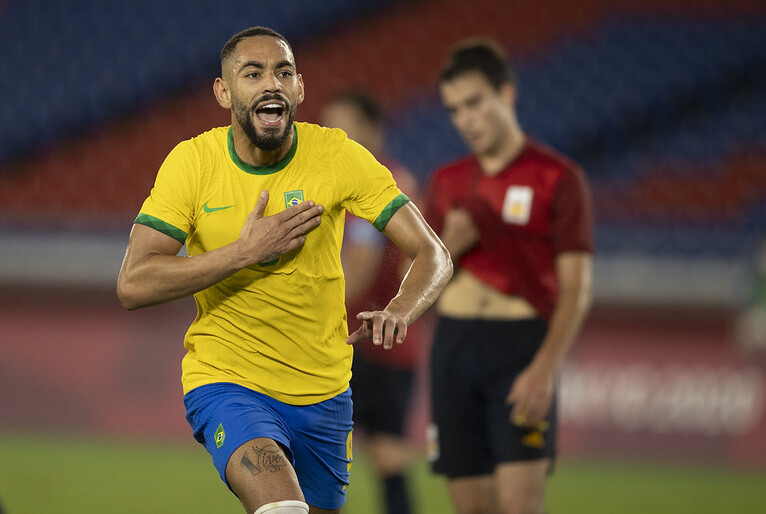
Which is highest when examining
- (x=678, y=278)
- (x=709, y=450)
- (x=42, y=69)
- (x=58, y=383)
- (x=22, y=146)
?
(x=42, y=69)

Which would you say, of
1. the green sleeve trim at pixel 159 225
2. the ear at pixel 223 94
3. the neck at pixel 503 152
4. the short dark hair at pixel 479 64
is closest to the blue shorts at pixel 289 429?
the green sleeve trim at pixel 159 225

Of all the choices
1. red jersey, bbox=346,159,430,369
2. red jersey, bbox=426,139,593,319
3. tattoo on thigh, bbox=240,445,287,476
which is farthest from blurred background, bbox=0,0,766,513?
tattoo on thigh, bbox=240,445,287,476

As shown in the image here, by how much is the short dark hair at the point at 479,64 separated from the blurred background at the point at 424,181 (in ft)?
9.07

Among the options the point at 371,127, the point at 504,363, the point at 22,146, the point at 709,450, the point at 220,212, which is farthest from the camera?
the point at 22,146

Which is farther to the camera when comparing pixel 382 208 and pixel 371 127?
pixel 371 127

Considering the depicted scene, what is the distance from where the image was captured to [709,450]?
8.36m

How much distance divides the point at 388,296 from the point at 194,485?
245 cm

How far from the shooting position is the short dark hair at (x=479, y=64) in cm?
489

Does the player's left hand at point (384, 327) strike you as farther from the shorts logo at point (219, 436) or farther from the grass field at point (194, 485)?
the grass field at point (194, 485)

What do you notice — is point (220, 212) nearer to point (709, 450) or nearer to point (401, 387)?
point (401, 387)

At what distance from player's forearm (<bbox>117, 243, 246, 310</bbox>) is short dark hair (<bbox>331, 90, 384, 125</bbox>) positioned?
8.28 ft

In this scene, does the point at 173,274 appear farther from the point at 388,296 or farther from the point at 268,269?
the point at 388,296

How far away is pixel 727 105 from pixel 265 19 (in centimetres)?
462

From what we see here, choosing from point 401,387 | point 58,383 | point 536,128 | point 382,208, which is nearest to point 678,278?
point 536,128
